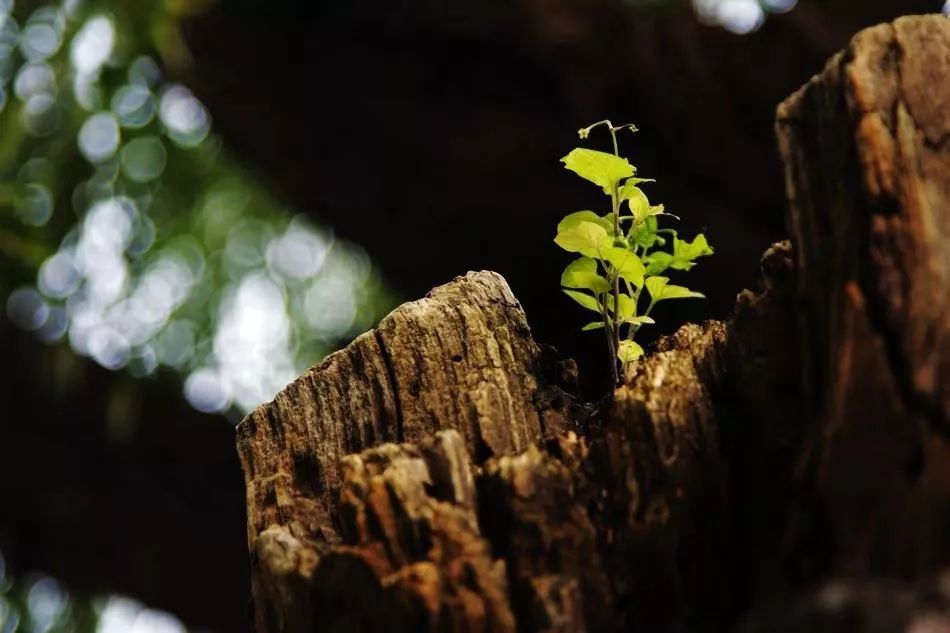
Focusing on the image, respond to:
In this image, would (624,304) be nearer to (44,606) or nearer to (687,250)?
(687,250)

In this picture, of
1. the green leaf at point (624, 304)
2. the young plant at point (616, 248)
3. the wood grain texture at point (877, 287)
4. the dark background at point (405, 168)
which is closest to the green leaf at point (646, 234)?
the young plant at point (616, 248)

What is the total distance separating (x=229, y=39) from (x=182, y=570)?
6.73 feet

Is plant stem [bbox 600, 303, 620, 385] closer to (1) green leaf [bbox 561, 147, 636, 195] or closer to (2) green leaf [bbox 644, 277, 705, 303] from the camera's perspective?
(2) green leaf [bbox 644, 277, 705, 303]

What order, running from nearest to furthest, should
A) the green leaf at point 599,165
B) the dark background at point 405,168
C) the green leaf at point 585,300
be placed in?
the green leaf at point 599,165
the green leaf at point 585,300
the dark background at point 405,168

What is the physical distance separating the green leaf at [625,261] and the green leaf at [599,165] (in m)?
0.09

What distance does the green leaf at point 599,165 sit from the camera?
4.21 ft

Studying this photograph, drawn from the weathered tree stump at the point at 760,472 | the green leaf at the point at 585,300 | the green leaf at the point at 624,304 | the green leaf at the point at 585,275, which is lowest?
the weathered tree stump at the point at 760,472

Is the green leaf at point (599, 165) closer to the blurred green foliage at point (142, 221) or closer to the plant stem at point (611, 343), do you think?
the plant stem at point (611, 343)

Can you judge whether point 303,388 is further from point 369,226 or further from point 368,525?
point 369,226

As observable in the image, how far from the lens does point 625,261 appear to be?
131cm

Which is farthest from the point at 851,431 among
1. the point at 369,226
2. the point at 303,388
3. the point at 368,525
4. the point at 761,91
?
the point at 369,226

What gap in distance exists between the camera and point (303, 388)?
1312 millimetres

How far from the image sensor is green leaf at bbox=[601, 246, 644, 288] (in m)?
1.30

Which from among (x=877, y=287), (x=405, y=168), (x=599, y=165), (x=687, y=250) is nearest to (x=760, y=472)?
(x=877, y=287)
